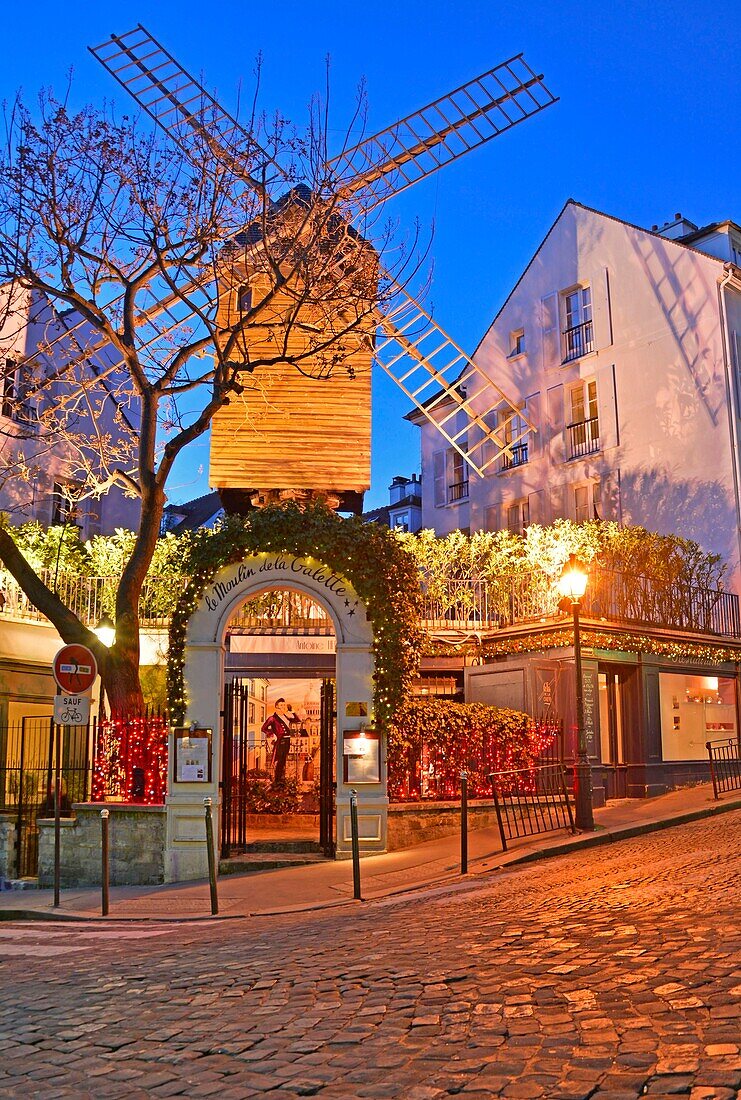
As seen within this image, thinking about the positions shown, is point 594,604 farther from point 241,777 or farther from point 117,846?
point 117,846

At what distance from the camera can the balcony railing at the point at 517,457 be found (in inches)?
1238

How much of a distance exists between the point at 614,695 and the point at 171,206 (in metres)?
12.5

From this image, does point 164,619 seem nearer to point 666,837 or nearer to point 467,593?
point 467,593

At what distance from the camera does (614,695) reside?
68.3 feet

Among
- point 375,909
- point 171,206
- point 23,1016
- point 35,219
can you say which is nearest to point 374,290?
point 171,206

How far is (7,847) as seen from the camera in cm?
Result: 1583

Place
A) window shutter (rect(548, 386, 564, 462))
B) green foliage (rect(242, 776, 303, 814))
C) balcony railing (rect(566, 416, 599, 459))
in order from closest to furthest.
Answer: green foliage (rect(242, 776, 303, 814)) < balcony railing (rect(566, 416, 599, 459)) < window shutter (rect(548, 386, 564, 462))

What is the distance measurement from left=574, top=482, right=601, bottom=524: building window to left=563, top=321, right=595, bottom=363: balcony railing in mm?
3801

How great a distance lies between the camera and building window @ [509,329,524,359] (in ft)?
105

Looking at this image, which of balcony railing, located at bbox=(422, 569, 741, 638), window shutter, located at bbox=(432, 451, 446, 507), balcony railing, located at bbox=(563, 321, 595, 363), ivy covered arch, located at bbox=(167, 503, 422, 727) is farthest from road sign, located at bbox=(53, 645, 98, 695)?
window shutter, located at bbox=(432, 451, 446, 507)

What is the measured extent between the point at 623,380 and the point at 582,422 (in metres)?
2.04

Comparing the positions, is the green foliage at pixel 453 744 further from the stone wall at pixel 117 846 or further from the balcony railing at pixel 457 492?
the balcony railing at pixel 457 492

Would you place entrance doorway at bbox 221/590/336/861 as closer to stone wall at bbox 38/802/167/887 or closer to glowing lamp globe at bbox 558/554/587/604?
stone wall at bbox 38/802/167/887

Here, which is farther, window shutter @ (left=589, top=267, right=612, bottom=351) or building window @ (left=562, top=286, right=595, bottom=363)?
building window @ (left=562, top=286, right=595, bottom=363)
